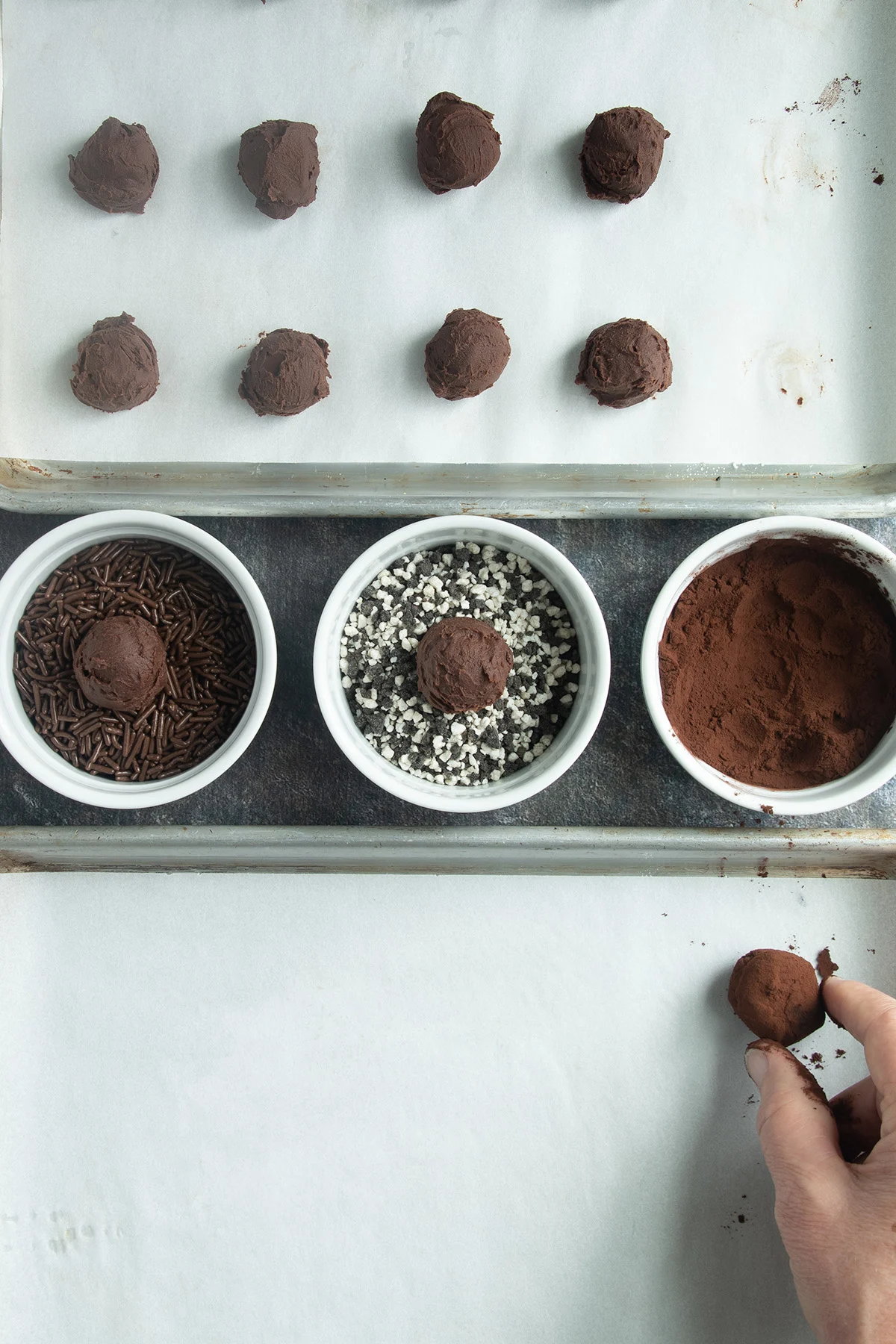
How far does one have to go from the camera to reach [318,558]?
156 centimetres

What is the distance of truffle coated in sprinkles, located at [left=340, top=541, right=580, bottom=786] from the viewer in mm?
1447

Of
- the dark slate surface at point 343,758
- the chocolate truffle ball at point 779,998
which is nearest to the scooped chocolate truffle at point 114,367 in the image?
the dark slate surface at point 343,758

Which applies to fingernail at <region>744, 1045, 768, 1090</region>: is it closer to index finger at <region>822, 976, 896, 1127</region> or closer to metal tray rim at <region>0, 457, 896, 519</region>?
index finger at <region>822, 976, 896, 1127</region>

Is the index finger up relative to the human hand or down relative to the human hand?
up

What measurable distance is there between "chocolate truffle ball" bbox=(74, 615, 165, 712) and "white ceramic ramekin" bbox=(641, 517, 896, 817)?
0.79 meters

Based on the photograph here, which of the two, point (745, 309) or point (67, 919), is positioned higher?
point (745, 309)

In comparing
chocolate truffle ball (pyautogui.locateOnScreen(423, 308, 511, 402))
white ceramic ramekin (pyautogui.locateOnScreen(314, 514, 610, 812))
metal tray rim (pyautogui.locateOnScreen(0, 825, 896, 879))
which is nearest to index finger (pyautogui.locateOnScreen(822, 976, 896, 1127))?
metal tray rim (pyautogui.locateOnScreen(0, 825, 896, 879))

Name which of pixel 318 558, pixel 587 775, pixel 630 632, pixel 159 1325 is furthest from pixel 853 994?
Result: pixel 159 1325

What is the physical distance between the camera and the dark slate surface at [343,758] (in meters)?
1.54

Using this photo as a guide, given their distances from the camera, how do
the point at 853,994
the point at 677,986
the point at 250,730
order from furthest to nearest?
the point at 677,986
the point at 853,994
the point at 250,730

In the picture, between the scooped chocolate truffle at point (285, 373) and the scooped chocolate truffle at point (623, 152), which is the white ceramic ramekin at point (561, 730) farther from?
the scooped chocolate truffle at point (623, 152)

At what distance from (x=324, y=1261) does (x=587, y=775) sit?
102cm

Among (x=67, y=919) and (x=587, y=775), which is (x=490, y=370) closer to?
(x=587, y=775)

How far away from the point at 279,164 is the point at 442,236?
309mm
